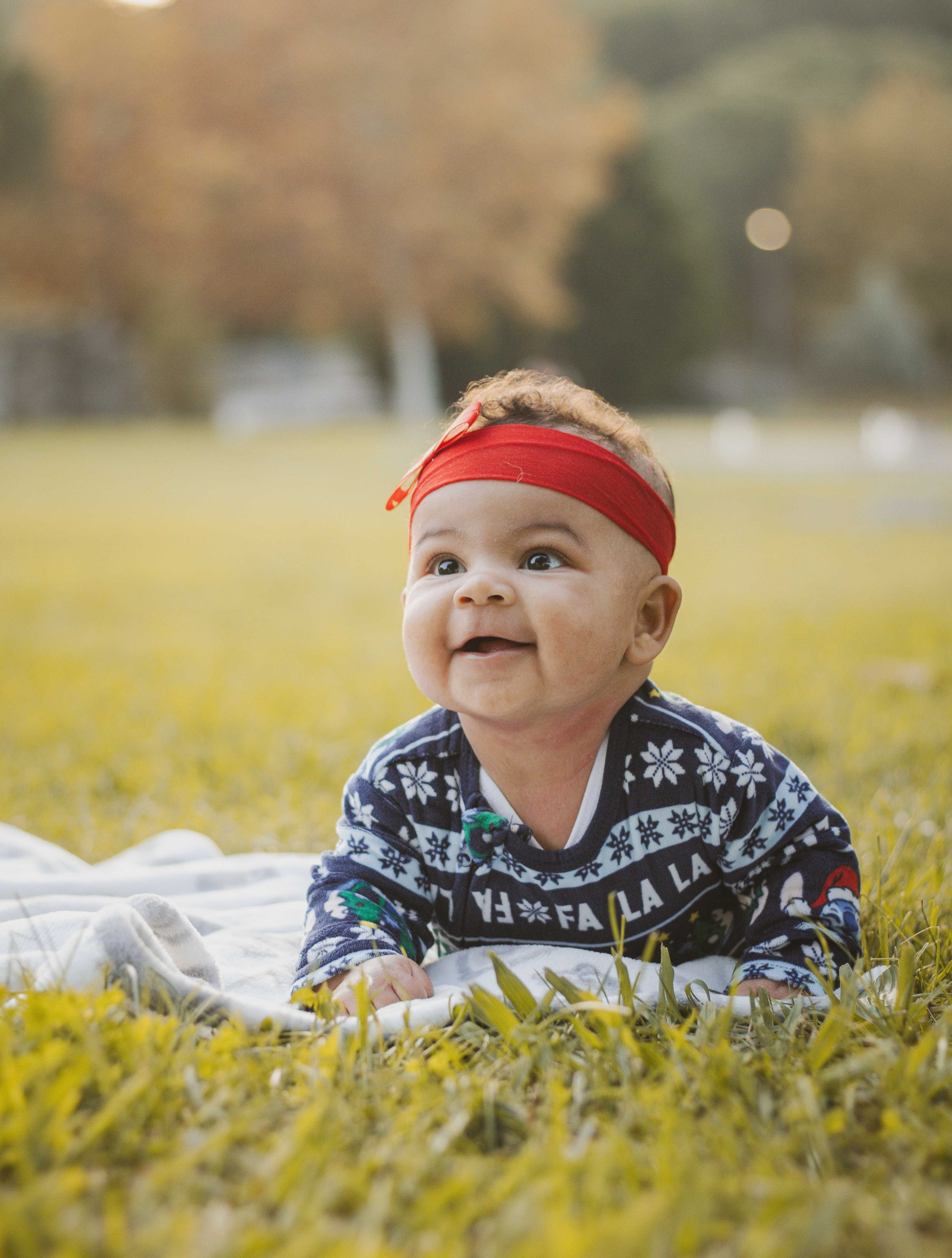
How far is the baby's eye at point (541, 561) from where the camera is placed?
1.77m

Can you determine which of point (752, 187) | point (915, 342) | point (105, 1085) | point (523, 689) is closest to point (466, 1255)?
point (105, 1085)

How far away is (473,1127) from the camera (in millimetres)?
1319

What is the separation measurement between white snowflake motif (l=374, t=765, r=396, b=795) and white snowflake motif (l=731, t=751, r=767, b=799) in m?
0.58

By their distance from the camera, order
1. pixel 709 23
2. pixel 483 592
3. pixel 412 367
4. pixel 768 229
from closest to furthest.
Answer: pixel 483 592
pixel 412 367
pixel 768 229
pixel 709 23

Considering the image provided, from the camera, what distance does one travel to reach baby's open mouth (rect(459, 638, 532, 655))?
5.74ft

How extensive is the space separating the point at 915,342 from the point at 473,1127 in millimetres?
36600

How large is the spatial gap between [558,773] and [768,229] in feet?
133

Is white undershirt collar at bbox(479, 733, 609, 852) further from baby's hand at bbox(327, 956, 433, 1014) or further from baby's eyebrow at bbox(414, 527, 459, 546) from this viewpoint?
baby's eyebrow at bbox(414, 527, 459, 546)

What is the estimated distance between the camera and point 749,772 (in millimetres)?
1859

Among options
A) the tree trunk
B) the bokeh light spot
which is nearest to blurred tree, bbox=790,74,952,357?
the bokeh light spot

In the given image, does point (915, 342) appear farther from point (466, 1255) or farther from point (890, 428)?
point (466, 1255)

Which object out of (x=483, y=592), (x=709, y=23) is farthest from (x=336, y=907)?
(x=709, y=23)

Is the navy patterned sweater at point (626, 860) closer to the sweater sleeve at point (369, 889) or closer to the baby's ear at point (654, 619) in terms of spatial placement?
the sweater sleeve at point (369, 889)

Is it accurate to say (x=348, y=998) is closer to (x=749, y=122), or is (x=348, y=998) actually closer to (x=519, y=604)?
(x=519, y=604)
